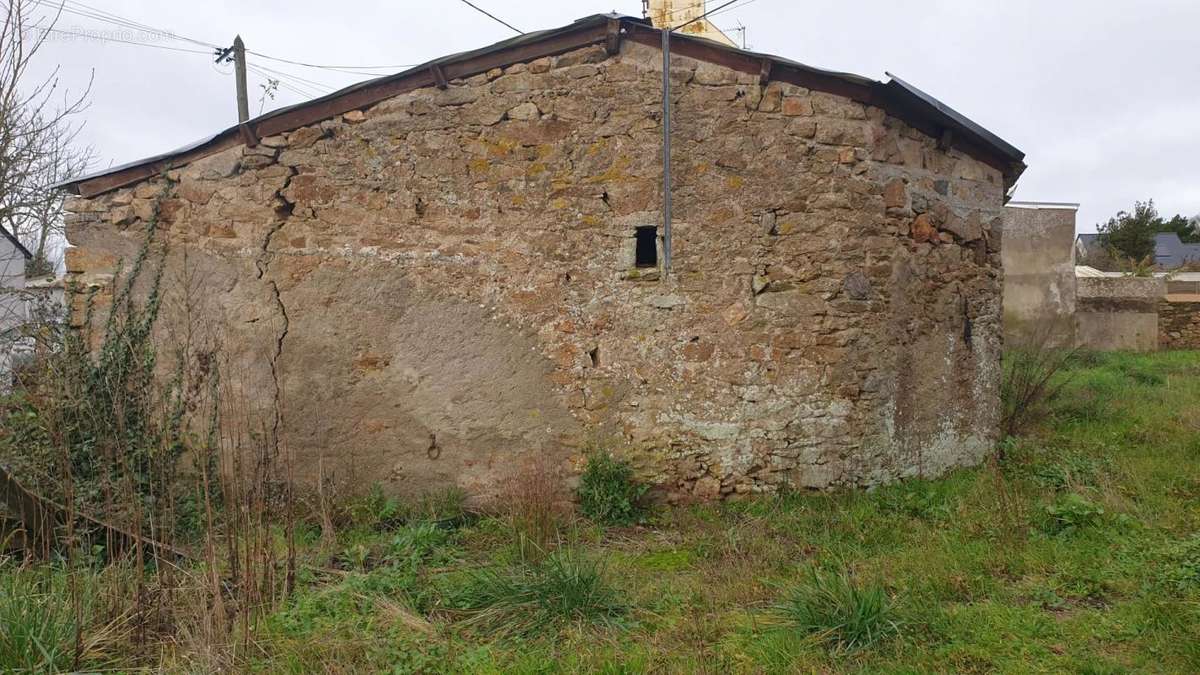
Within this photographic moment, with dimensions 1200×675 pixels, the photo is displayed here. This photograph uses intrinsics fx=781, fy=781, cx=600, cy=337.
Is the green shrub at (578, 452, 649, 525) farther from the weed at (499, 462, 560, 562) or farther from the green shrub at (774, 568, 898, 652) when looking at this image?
the green shrub at (774, 568, 898, 652)

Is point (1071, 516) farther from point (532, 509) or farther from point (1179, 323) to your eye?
point (1179, 323)

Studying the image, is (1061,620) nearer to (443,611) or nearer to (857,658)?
(857,658)

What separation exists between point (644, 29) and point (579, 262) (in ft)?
5.52

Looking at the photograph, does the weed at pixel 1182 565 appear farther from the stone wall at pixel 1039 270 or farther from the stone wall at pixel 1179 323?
the stone wall at pixel 1179 323

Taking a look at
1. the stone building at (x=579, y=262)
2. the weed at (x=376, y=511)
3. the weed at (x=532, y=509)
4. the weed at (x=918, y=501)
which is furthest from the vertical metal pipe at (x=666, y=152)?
the weed at (x=376, y=511)

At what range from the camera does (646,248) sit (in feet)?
18.5

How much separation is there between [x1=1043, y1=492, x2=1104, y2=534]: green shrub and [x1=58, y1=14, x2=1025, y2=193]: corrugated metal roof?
2.77 m

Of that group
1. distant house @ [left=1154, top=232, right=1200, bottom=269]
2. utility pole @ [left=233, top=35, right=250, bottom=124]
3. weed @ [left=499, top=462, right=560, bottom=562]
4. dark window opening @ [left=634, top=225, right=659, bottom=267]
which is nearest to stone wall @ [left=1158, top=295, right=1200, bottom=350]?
→ dark window opening @ [left=634, top=225, right=659, bottom=267]

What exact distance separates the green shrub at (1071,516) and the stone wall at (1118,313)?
10.9 metres

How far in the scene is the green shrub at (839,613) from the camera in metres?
3.37

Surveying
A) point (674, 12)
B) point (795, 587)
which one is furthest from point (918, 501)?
point (674, 12)

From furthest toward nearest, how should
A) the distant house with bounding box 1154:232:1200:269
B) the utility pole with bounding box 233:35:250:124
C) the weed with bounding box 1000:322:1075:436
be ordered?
the distant house with bounding box 1154:232:1200:269, the utility pole with bounding box 233:35:250:124, the weed with bounding box 1000:322:1075:436

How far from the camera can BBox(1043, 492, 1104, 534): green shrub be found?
465 centimetres

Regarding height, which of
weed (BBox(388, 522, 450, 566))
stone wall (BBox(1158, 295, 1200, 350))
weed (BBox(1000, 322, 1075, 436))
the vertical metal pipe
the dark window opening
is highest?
the vertical metal pipe
